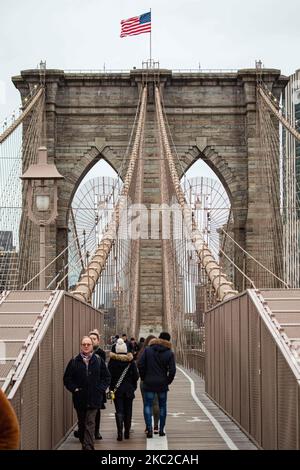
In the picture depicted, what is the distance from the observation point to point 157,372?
37.3 feet

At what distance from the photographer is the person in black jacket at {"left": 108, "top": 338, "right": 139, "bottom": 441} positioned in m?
11.6

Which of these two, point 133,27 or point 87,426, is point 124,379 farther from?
point 133,27

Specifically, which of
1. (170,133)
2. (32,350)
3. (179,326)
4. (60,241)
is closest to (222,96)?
(170,133)

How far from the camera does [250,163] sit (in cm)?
4275

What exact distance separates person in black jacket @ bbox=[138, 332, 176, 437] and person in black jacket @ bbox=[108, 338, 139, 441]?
13.0 inches

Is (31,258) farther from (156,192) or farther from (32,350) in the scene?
(32,350)

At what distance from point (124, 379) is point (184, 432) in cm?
87

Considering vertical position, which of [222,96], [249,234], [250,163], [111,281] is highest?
[222,96]

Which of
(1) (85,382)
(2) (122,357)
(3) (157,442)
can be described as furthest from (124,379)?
(1) (85,382)

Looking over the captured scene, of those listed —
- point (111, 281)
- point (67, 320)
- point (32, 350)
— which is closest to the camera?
point (32, 350)

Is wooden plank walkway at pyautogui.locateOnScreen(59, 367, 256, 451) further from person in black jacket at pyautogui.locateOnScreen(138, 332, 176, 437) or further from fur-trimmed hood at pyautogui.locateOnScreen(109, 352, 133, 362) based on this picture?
fur-trimmed hood at pyautogui.locateOnScreen(109, 352, 133, 362)

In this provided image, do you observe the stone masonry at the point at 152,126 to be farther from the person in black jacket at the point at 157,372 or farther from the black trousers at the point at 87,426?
the black trousers at the point at 87,426

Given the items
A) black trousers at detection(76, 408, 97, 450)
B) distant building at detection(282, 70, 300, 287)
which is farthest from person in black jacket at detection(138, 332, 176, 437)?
distant building at detection(282, 70, 300, 287)

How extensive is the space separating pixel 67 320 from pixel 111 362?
2.81 ft
